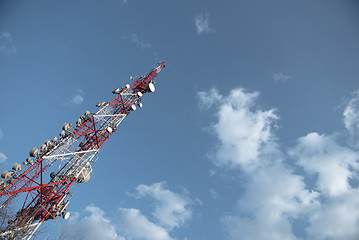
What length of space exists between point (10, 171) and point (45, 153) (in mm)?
2961

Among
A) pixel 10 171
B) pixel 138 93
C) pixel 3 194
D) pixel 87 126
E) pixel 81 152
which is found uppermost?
pixel 138 93

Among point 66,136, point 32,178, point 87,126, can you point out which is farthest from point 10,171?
point 87,126

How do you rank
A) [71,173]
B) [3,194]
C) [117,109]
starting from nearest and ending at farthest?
[3,194]
[71,173]
[117,109]

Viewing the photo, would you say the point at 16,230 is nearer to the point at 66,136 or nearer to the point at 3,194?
the point at 3,194

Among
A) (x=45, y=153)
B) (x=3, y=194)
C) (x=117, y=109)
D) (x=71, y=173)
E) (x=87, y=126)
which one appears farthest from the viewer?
(x=117, y=109)

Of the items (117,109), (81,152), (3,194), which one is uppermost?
(117,109)

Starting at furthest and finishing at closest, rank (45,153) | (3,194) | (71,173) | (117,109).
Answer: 1. (117,109)
2. (71,173)
3. (45,153)
4. (3,194)

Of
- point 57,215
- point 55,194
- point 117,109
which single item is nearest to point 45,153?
point 55,194

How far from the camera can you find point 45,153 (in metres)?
19.5

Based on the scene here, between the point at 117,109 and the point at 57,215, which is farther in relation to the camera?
the point at 117,109

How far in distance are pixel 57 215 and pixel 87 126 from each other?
988cm

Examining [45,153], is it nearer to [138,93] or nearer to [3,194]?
[3,194]

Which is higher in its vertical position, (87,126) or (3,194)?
(87,126)

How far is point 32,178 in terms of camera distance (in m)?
18.2
